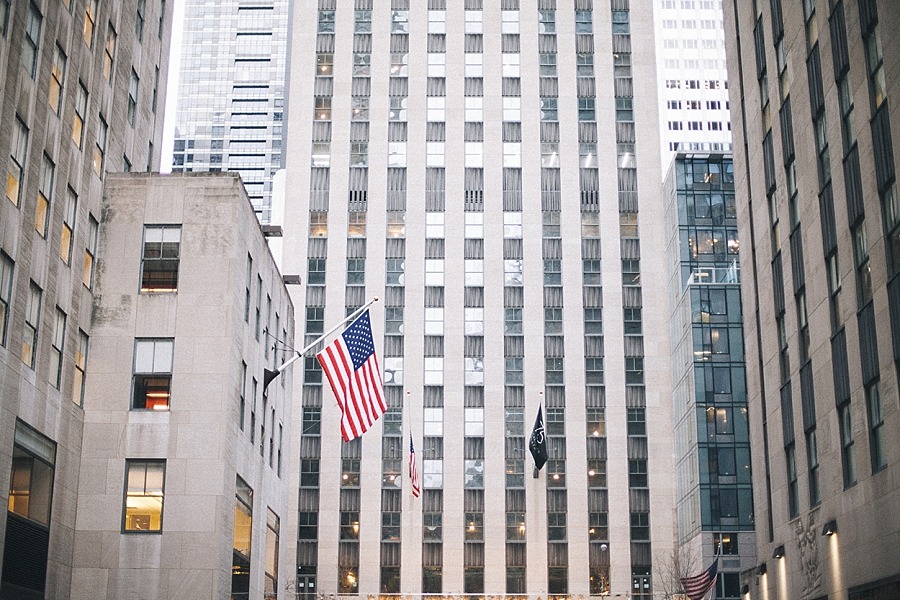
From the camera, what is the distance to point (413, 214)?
102 meters

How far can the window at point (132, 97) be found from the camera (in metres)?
53.4

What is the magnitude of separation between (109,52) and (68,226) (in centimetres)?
967

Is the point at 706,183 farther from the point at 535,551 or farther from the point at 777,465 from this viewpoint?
the point at 777,465

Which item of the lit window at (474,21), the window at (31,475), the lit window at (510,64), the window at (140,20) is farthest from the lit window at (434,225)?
the window at (31,475)

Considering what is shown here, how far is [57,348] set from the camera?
43031 mm

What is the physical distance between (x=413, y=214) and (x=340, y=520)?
2655 centimetres

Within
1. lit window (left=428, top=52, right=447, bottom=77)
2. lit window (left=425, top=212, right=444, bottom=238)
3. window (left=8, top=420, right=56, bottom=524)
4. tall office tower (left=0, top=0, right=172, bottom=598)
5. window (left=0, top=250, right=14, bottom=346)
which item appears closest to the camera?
window (left=0, top=250, right=14, bottom=346)

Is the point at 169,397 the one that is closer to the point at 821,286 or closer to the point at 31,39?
the point at 31,39

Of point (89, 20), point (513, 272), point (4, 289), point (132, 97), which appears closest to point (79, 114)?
point (89, 20)

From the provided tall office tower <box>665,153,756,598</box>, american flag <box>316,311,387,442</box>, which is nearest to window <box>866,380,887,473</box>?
american flag <box>316,311,387,442</box>

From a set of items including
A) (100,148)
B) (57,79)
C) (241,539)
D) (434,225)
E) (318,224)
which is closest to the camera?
(57,79)

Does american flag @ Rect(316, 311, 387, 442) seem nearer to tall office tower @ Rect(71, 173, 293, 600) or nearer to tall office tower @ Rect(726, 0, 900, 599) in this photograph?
tall office tower @ Rect(71, 173, 293, 600)

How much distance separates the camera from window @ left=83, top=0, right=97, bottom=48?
46.1 metres

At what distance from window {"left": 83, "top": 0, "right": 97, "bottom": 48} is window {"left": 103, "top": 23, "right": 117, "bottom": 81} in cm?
184
